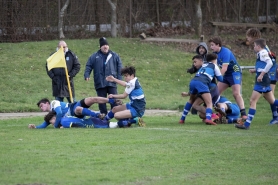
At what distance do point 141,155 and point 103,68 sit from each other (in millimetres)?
6327

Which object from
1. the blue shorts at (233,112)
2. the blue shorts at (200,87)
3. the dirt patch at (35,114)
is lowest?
the dirt patch at (35,114)

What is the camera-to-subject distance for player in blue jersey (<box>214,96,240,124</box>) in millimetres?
15250

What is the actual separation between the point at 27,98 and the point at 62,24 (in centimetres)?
760

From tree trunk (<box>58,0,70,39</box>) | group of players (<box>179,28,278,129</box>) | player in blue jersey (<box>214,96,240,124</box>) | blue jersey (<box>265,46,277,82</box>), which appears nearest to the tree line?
tree trunk (<box>58,0,70,39</box>)

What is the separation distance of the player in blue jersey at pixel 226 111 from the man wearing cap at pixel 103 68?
265 centimetres

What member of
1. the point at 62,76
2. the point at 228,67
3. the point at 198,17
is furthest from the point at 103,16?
the point at 228,67

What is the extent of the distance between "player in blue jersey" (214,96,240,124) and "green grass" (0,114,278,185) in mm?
904

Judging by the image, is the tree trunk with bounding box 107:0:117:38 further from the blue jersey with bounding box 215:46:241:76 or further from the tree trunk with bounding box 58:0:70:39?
the blue jersey with bounding box 215:46:241:76

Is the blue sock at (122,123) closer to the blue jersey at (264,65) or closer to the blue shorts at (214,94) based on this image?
the blue shorts at (214,94)

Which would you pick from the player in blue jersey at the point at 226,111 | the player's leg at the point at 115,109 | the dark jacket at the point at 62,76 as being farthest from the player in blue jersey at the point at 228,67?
the dark jacket at the point at 62,76

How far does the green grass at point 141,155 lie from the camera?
8.90 m

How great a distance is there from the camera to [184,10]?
3161cm

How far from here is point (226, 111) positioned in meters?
15.5

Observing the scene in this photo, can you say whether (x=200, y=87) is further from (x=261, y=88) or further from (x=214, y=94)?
(x=261, y=88)
